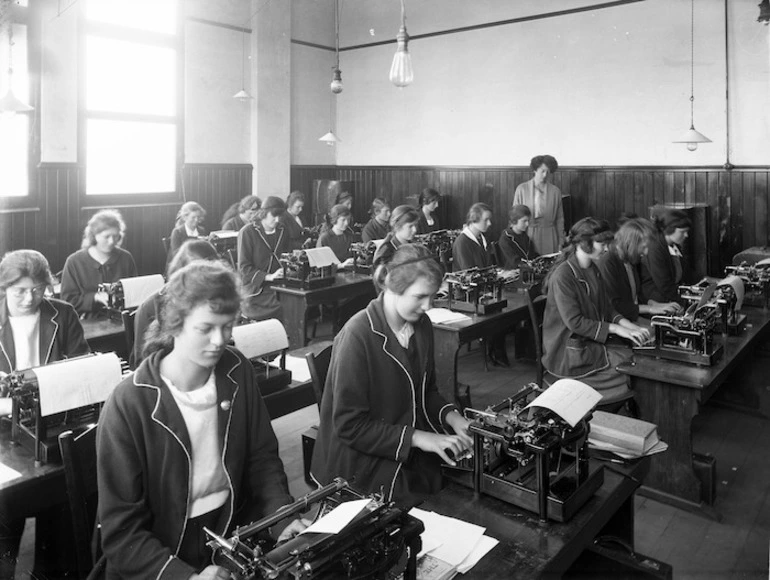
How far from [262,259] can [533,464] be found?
13.2 feet

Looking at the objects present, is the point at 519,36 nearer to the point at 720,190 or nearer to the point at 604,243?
the point at 720,190

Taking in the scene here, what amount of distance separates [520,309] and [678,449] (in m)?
1.58

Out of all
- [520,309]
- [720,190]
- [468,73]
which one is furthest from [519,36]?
[520,309]

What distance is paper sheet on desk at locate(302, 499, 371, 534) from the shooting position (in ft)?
4.65

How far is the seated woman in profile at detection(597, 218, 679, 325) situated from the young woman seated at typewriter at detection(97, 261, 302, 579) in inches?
116

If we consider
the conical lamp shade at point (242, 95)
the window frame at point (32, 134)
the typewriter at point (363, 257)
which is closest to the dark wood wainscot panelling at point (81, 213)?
the window frame at point (32, 134)

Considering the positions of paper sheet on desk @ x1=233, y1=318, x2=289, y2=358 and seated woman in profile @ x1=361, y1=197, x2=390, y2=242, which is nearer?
paper sheet on desk @ x1=233, y1=318, x2=289, y2=358

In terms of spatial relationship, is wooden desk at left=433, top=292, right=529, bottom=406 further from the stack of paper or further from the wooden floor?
the stack of paper

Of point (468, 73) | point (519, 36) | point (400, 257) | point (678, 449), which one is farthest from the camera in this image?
point (468, 73)

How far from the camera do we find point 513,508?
188cm

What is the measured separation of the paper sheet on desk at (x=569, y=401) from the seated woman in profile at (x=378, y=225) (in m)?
5.56

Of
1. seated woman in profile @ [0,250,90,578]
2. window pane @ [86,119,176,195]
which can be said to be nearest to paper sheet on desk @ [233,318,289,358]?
seated woman in profile @ [0,250,90,578]

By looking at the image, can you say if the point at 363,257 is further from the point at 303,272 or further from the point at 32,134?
the point at 32,134

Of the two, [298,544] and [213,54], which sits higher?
[213,54]
